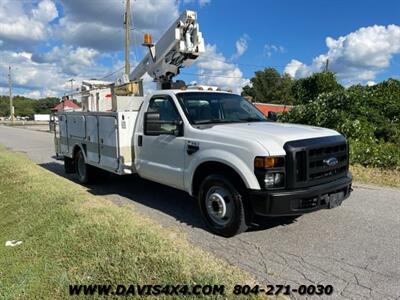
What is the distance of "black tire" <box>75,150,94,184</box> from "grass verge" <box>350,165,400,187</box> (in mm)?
5955

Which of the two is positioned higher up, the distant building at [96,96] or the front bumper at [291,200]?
the distant building at [96,96]

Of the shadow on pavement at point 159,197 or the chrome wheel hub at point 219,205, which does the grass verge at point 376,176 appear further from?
the chrome wheel hub at point 219,205

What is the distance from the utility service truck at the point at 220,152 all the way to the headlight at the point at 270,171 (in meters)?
0.01

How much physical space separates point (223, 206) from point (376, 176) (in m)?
5.34

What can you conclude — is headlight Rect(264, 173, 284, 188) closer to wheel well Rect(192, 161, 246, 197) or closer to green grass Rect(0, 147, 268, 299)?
wheel well Rect(192, 161, 246, 197)

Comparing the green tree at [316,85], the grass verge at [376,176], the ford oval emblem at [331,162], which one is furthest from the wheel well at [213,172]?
the green tree at [316,85]

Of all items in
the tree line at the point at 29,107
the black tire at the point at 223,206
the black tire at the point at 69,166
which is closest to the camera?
the black tire at the point at 223,206

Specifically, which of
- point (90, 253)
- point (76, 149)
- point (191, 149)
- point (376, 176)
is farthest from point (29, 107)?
point (90, 253)

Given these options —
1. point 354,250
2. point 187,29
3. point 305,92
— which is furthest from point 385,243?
point 305,92

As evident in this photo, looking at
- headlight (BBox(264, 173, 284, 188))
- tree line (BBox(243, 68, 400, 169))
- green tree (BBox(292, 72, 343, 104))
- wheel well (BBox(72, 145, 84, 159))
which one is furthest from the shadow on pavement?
green tree (BBox(292, 72, 343, 104))

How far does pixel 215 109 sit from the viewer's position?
21.1 ft

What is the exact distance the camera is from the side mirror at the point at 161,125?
6.04m

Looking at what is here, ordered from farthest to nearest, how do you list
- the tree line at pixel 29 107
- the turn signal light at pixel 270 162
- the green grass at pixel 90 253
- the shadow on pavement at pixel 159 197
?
the tree line at pixel 29 107 → the shadow on pavement at pixel 159 197 → the turn signal light at pixel 270 162 → the green grass at pixel 90 253

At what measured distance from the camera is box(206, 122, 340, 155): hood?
A: 15.9 feet
